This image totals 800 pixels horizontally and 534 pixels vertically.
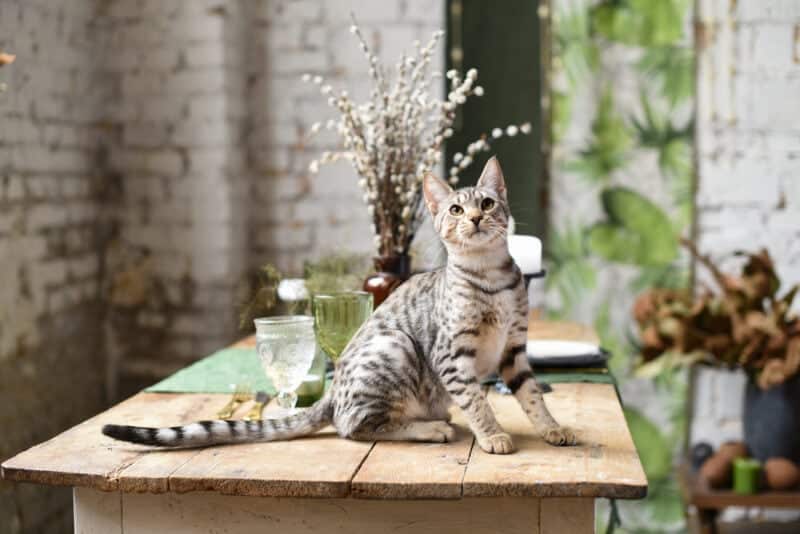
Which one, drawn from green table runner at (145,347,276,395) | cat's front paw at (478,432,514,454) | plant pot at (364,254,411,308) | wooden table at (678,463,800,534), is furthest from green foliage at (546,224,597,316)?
cat's front paw at (478,432,514,454)

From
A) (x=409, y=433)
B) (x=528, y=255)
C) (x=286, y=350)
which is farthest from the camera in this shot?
(x=528, y=255)

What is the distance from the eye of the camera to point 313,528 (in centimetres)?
157

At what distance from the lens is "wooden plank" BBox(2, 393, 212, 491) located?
5.11ft

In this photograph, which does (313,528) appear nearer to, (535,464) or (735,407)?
(535,464)

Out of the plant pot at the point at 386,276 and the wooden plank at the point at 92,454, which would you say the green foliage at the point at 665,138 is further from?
the wooden plank at the point at 92,454

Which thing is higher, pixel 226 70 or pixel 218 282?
pixel 226 70

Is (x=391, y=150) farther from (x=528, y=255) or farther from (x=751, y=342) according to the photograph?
(x=751, y=342)

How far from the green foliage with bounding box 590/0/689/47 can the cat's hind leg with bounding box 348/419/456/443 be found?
259cm

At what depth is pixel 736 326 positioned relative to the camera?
3371 millimetres

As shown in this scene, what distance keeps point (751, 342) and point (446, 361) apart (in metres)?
1.94

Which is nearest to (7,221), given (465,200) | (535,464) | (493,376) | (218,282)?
(218,282)

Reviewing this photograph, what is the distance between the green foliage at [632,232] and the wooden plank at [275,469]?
2.44 m

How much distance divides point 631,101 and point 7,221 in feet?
8.15

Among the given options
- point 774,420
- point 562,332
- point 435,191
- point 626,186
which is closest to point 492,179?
point 435,191
